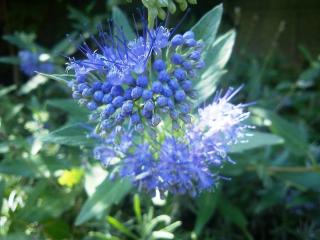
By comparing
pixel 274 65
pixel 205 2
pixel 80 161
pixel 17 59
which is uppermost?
pixel 205 2

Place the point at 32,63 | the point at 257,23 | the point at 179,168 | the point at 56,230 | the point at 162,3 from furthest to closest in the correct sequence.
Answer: the point at 257,23 < the point at 32,63 < the point at 56,230 < the point at 179,168 < the point at 162,3

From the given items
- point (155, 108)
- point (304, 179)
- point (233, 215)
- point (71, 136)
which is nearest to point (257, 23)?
point (304, 179)

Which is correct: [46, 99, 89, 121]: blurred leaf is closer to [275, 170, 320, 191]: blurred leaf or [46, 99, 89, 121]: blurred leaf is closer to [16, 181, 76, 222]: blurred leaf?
[16, 181, 76, 222]: blurred leaf

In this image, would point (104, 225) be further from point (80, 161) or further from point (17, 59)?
point (17, 59)

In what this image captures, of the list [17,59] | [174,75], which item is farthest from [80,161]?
[17,59]

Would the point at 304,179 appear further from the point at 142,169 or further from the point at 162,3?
the point at 162,3

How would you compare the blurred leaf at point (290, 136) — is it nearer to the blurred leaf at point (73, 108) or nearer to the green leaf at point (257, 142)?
the green leaf at point (257, 142)

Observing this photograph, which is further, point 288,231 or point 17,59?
point 17,59
